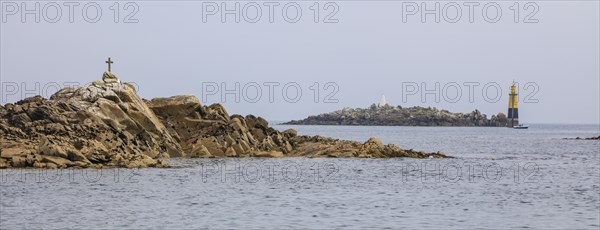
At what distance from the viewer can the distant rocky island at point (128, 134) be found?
46625 millimetres

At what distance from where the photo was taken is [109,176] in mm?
42188

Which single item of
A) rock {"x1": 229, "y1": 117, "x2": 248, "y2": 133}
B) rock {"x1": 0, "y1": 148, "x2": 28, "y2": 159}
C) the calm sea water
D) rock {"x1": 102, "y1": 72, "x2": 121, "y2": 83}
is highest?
rock {"x1": 102, "y1": 72, "x2": 121, "y2": 83}

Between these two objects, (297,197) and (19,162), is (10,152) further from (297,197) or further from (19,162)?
(297,197)

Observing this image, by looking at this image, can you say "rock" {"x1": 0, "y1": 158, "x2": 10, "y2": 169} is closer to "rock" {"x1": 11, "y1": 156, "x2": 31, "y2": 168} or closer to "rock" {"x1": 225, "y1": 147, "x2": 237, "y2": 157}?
"rock" {"x1": 11, "y1": 156, "x2": 31, "y2": 168}

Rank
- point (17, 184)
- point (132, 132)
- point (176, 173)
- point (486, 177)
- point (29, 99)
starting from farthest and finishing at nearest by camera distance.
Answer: point (29, 99), point (132, 132), point (486, 177), point (176, 173), point (17, 184)

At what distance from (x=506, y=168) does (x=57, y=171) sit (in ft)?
100

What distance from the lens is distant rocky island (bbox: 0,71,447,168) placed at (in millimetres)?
46625

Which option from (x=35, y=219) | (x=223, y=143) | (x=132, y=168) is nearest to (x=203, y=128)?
(x=223, y=143)

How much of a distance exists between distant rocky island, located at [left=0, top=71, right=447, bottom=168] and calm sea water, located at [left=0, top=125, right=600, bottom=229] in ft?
8.00

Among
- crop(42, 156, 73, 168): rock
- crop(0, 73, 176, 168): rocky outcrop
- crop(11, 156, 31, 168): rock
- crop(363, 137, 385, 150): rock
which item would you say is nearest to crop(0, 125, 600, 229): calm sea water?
crop(42, 156, 73, 168): rock

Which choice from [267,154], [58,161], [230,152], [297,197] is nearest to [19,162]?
[58,161]

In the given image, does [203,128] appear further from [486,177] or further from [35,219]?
[35,219]

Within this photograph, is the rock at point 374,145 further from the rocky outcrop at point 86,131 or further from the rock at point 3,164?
the rock at point 3,164

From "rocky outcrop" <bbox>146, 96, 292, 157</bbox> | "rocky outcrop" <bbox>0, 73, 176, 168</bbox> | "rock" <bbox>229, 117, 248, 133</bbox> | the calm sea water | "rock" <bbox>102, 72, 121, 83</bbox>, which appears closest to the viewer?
the calm sea water
